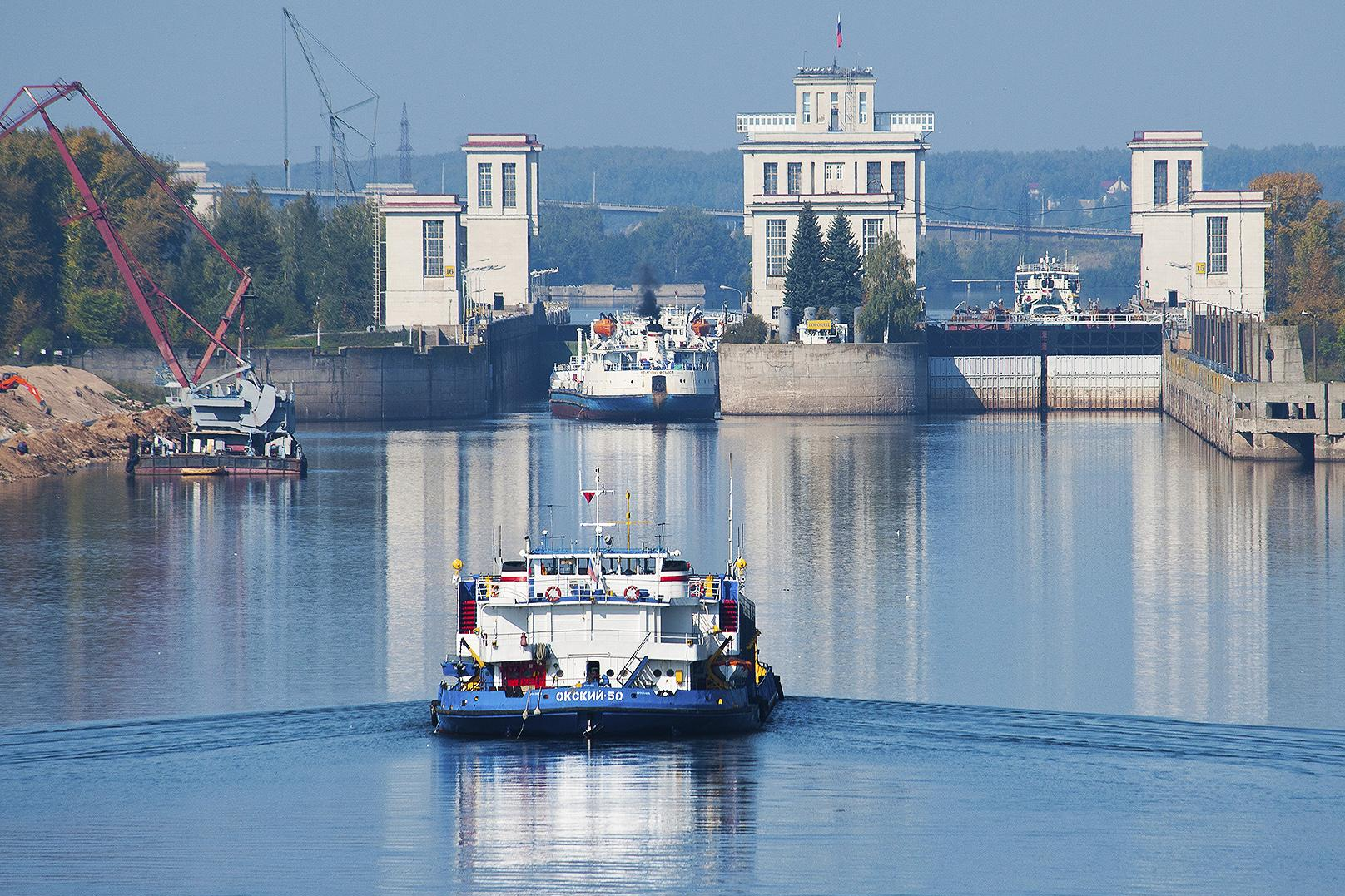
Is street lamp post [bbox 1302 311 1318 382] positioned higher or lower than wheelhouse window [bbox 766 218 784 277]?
lower

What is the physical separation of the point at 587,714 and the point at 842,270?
76867mm

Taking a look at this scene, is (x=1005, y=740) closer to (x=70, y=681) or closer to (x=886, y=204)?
(x=70, y=681)

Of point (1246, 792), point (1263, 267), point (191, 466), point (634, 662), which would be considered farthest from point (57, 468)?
point (1263, 267)

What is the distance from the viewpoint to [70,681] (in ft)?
118

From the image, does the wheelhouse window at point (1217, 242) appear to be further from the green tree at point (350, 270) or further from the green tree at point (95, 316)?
the green tree at point (95, 316)

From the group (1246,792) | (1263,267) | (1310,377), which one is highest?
(1263,267)

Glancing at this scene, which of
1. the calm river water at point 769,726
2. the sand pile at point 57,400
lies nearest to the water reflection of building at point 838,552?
the calm river water at point 769,726

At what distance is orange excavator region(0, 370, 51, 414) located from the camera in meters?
83.0

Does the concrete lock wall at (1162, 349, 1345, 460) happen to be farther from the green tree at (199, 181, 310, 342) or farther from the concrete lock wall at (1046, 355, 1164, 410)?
the green tree at (199, 181, 310, 342)

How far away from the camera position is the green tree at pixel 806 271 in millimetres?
105312

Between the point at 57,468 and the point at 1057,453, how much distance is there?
4063 cm

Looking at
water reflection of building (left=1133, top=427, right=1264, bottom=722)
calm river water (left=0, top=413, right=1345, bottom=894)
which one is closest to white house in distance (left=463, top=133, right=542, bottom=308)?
water reflection of building (left=1133, top=427, right=1264, bottom=722)

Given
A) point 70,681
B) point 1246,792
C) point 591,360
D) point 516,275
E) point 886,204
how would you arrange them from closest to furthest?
point 1246,792 < point 70,681 < point 591,360 < point 886,204 < point 516,275

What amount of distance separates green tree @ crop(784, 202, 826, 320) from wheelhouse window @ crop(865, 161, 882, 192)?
885 inches
